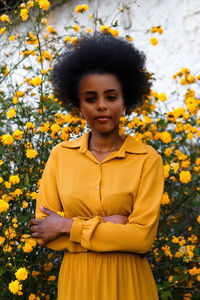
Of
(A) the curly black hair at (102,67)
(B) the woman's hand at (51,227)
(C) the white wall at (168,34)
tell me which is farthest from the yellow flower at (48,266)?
(C) the white wall at (168,34)

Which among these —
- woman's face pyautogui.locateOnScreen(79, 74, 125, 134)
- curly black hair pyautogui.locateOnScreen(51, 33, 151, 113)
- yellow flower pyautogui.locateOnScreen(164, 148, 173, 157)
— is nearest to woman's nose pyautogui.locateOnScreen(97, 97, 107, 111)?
woman's face pyautogui.locateOnScreen(79, 74, 125, 134)

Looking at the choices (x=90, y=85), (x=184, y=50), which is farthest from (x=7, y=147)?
(x=184, y=50)

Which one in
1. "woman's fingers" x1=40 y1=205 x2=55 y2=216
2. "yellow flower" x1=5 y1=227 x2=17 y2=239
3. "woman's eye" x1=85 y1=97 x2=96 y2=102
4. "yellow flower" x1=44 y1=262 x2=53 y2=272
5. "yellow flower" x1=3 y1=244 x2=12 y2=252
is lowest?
"yellow flower" x1=44 y1=262 x2=53 y2=272

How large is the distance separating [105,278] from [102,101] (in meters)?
0.71

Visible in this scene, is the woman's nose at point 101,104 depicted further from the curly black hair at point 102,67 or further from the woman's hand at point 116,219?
the woman's hand at point 116,219

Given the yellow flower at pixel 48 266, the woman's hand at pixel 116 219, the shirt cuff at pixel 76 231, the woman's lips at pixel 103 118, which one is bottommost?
the yellow flower at pixel 48 266

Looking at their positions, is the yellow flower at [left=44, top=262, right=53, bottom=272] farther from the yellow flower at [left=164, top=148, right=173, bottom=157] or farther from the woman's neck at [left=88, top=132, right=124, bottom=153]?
the yellow flower at [left=164, top=148, right=173, bottom=157]

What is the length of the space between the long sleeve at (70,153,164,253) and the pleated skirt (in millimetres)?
84

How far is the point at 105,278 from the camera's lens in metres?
1.44

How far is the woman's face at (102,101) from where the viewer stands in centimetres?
151

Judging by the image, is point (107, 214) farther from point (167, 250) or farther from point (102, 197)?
point (167, 250)

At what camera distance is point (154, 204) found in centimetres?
147

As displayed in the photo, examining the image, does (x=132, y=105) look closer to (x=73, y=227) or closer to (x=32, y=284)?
(x=73, y=227)

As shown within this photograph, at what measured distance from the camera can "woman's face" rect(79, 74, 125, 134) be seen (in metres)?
1.51
